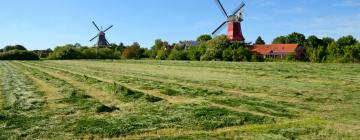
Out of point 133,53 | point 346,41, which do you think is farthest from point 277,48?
point 133,53

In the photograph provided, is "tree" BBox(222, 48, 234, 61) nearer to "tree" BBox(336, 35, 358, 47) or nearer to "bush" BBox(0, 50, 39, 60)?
"tree" BBox(336, 35, 358, 47)

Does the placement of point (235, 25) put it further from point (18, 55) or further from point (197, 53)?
point (18, 55)

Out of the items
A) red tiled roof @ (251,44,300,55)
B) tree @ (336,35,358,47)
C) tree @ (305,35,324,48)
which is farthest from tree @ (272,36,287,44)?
tree @ (336,35,358,47)

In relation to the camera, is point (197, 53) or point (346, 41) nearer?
point (197, 53)

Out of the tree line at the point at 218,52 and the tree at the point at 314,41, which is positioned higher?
the tree at the point at 314,41

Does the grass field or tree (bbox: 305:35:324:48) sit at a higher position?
tree (bbox: 305:35:324:48)

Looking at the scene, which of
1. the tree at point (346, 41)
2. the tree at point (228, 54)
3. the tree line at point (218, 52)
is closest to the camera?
the tree line at point (218, 52)

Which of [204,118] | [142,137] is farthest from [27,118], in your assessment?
[204,118]

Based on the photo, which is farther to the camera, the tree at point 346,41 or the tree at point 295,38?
the tree at point 295,38

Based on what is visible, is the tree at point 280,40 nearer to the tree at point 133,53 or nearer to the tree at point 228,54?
the tree at point 133,53

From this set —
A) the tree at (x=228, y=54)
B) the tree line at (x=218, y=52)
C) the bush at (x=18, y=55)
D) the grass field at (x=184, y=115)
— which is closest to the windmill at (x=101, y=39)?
the tree line at (x=218, y=52)

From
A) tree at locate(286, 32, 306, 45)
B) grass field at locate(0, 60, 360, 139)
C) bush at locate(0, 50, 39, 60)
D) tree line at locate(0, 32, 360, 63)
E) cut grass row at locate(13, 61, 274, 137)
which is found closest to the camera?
grass field at locate(0, 60, 360, 139)

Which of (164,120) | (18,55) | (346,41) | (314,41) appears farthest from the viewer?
(314,41)

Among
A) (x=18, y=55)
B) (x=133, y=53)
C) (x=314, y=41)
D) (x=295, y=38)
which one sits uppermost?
(x=295, y=38)
